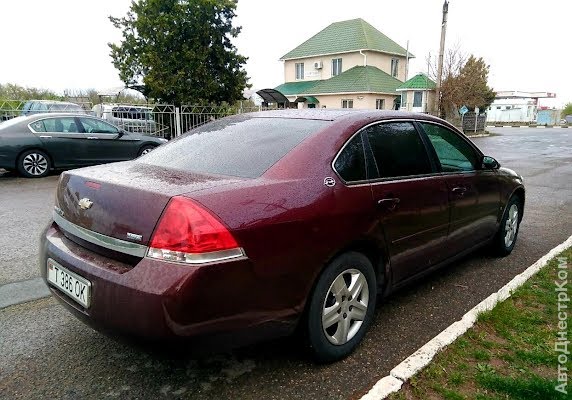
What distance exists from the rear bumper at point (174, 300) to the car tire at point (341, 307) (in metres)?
0.29

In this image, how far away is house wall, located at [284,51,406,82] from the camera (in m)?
38.7

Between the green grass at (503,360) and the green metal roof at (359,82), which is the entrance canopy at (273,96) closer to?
the green metal roof at (359,82)

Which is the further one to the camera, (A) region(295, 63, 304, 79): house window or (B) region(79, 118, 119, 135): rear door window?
(A) region(295, 63, 304, 79): house window

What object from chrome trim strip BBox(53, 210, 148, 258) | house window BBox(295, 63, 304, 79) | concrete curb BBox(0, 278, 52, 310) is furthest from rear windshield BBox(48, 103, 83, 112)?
house window BBox(295, 63, 304, 79)

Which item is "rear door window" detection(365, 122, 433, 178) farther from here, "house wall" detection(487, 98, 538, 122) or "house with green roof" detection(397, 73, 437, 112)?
"house wall" detection(487, 98, 538, 122)

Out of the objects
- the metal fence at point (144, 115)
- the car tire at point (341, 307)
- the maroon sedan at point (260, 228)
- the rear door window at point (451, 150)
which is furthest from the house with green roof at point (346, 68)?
the car tire at point (341, 307)

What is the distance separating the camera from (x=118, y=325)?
2.15 meters

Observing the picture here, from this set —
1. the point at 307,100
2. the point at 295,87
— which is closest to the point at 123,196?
the point at 307,100

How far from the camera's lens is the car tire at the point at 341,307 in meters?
2.53

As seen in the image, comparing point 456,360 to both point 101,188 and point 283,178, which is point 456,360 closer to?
point 283,178

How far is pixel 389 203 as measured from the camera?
298cm

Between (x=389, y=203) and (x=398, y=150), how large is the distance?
0.53 m

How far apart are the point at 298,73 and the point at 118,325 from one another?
142 feet

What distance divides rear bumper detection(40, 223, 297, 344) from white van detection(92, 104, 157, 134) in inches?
559
